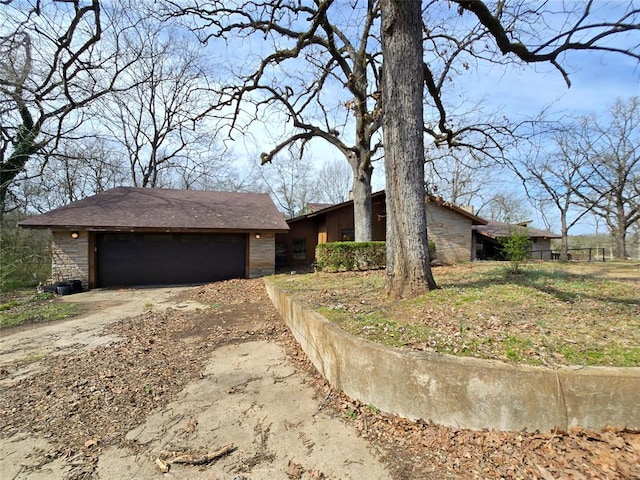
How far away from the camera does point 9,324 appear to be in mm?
6383

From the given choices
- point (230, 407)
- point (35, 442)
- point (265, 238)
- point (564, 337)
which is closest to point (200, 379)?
point (230, 407)

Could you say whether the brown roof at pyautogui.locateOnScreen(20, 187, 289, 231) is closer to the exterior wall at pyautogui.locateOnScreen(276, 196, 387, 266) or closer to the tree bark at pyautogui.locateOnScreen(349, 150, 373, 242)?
the exterior wall at pyautogui.locateOnScreen(276, 196, 387, 266)

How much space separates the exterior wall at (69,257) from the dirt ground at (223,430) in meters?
6.87

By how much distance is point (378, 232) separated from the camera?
16.2 metres

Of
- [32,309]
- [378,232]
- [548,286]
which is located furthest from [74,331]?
[378,232]

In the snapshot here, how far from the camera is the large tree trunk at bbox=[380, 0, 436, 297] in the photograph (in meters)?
4.76

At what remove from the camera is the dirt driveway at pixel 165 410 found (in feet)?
7.97

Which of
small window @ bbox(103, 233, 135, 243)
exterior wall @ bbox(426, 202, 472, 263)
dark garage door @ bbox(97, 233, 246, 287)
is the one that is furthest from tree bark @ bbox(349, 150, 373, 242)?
small window @ bbox(103, 233, 135, 243)

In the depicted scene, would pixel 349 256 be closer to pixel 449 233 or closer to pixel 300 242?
pixel 300 242

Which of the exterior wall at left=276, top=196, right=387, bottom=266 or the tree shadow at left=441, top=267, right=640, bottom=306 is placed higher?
the exterior wall at left=276, top=196, right=387, bottom=266

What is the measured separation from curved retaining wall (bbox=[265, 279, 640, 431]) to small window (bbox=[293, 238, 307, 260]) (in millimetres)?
13429

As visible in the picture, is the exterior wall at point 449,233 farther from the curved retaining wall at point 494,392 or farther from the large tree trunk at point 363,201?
the curved retaining wall at point 494,392

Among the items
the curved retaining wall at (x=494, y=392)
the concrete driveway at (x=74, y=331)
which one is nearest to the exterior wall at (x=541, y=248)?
the curved retaining wall at (x=494, y=392)

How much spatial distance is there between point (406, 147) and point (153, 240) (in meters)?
10.9
